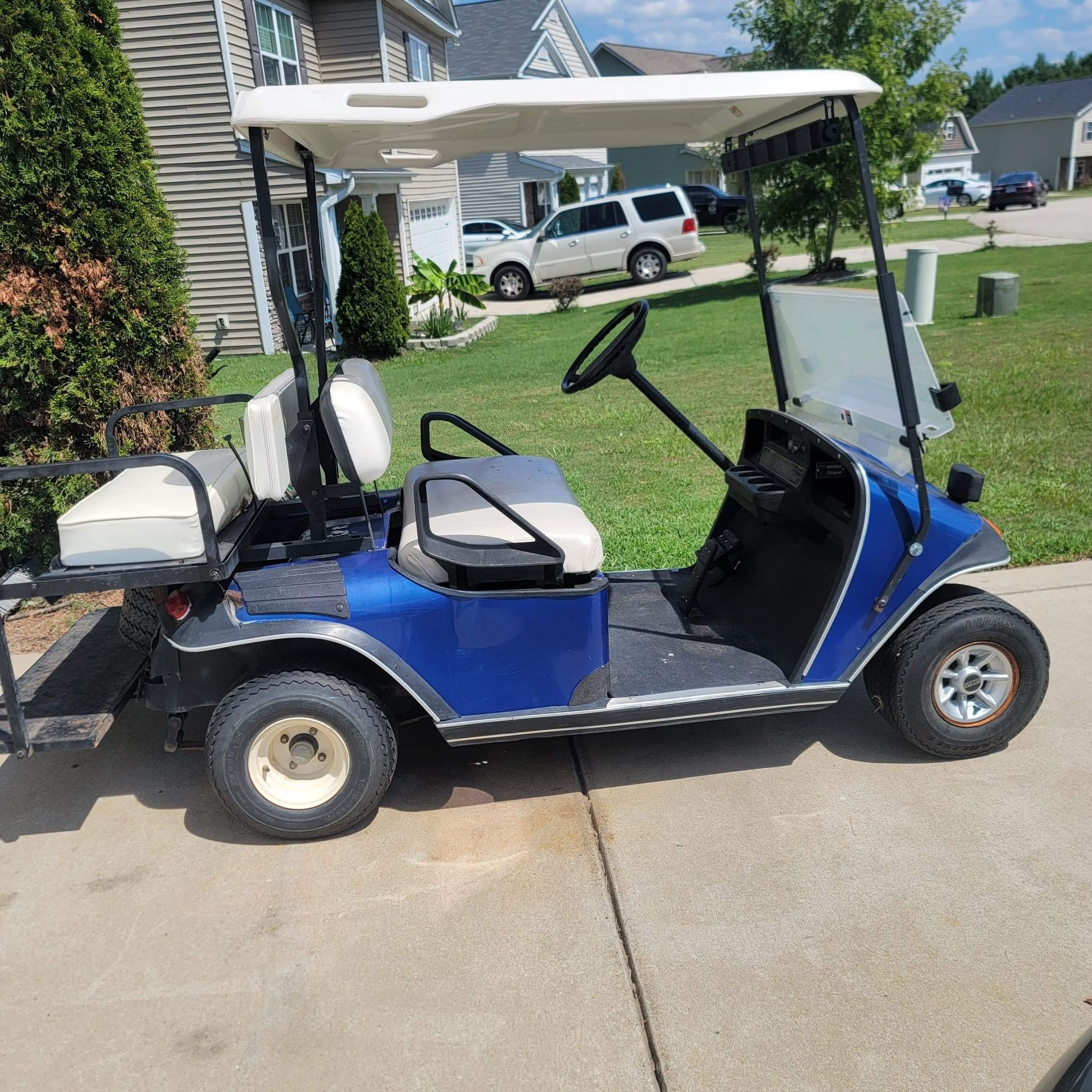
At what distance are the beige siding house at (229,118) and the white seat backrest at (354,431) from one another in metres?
8.52

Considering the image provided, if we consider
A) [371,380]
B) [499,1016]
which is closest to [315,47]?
[371,380]

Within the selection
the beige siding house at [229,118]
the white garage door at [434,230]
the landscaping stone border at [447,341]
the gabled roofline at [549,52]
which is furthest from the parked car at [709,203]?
the landscaping stone border at [447,341]

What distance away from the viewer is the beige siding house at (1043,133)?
180ft

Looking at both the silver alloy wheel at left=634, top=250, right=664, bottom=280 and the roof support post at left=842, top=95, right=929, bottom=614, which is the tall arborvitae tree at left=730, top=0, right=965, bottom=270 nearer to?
the silver alloy wheel at left=634, top=250, right=664, bottom=280

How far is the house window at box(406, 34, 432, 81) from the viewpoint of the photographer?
55.5 feet

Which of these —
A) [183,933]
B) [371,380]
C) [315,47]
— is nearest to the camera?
[183,933]

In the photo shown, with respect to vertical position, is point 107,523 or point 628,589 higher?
point 107,523

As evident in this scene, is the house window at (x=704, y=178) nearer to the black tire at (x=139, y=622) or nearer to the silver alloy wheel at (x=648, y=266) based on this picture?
the silver alloy wheel at (x=648, y=266)

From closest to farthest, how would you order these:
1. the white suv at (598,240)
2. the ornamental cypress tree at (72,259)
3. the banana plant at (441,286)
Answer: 1. the ornamental cypress tree at (72,259)
2. the banana plant at (441,286)
3. the white suv at (598,240)

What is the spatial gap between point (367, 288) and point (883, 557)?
33.2ft

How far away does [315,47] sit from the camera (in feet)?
49.7

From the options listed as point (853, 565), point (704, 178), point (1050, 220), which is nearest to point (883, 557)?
point (853, 565)

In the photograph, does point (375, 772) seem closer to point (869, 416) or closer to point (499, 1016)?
point (499, 1016)

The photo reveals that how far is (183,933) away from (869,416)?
8.50 feet
